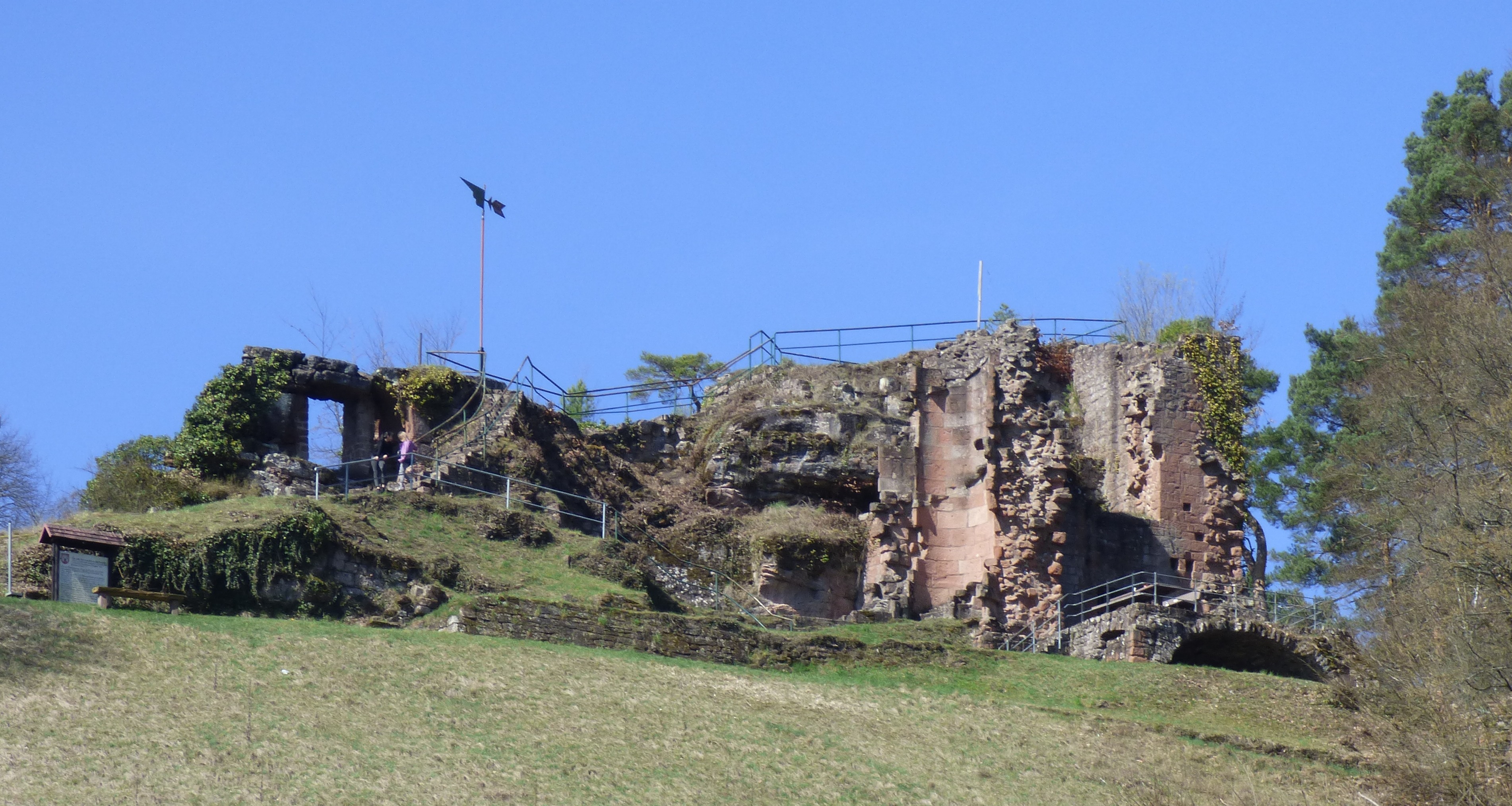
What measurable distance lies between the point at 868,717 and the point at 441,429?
16.0 meters

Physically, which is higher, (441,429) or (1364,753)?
(441,429)

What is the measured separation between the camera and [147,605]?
28.5 metres

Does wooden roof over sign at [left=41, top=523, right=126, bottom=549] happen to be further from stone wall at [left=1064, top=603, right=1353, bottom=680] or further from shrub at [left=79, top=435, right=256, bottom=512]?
stone wall at [left=1064, top=603, right=1353, bottom=680]

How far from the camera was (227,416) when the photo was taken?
3900 cm

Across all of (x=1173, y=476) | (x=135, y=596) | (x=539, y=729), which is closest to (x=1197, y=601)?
(x=1173, y=476)

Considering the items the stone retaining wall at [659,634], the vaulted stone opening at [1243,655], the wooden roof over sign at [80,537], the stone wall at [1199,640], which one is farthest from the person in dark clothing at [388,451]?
the vaulted stone opening at [1243,655]

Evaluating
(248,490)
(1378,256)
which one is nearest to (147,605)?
(248,490)

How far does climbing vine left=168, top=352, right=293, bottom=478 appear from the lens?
126ft

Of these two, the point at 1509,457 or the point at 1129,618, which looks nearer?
the point at 1509,457

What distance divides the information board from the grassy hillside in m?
1.22

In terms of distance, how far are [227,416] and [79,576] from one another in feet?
35.7

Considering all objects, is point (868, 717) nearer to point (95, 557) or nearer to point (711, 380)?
point (95, 557)

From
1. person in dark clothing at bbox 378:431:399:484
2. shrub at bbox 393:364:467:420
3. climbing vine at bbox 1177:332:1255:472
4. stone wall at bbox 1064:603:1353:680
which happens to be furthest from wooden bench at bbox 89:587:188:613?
climbing vine at bbox 1177:332:1255:472

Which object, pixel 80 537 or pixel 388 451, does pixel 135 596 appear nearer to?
pixel 80 537
